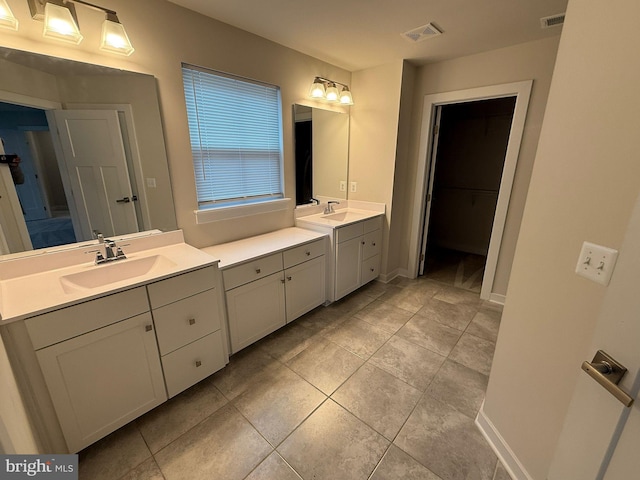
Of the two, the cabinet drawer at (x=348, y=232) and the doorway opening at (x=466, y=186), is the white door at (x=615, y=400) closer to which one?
the cabinet drawer at (x=348, y=232)

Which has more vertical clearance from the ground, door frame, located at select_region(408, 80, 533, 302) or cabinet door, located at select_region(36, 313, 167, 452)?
door frame, located at select_region(408, 80, 533, 302)

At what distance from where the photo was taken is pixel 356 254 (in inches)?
114

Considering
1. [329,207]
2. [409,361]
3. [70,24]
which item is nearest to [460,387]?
[409,361]

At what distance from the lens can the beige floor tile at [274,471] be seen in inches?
50.6

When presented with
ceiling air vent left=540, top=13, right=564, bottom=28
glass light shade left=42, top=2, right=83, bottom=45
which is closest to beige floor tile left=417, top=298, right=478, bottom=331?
ceiling air vent left=540, top=13, right=564, bottom=28

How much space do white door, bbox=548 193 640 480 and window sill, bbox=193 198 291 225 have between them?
2.21 meters

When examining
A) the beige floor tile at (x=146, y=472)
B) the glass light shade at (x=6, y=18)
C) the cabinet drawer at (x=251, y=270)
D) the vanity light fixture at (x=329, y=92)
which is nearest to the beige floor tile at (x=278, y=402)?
the beige floor tile at (x=146, y=472)

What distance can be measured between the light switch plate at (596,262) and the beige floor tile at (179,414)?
193 cm

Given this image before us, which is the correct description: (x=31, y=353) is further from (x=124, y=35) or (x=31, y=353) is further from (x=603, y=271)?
(x=603, y=271)

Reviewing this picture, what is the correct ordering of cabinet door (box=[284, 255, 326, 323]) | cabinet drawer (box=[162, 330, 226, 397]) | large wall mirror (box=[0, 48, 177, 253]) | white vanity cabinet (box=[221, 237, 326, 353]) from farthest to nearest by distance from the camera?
cabinet door (box=[284, 255, 326, 323]), white vanity cabinet (box=[221, 237, 326, 353]), cabinet drawer (box=[162, 330, 226, 397]), large wall mirror (box=[0, 48, 177, 253])

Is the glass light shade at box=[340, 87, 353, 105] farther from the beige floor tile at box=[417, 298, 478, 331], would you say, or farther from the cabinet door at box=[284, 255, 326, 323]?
the beige floor tile at box=[417, 298, 478, 331]

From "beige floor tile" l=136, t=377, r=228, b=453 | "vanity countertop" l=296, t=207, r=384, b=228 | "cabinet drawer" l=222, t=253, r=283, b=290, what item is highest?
"vanity countertop" l=296, t=207, r=384, b=228

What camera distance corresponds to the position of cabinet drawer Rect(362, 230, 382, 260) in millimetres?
2979

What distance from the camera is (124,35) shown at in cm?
147
